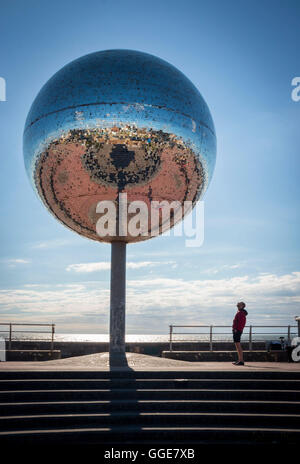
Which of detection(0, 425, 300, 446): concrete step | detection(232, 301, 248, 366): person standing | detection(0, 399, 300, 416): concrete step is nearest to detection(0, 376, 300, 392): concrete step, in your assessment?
detection(0, 399, 300, 416): concrete step

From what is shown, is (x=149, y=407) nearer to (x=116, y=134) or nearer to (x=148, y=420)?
(x=148, y=420)

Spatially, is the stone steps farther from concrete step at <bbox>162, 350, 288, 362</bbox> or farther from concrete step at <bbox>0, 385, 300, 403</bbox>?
concrete step at <bbox>162, 350, 288, 362</bbox>

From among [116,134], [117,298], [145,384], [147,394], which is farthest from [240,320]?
[116,134]

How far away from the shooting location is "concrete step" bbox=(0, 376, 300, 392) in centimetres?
743

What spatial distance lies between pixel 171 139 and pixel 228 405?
5287 mm

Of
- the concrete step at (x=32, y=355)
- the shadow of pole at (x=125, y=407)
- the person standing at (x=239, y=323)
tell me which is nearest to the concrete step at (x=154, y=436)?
the shadow of pole at (x=125, y=407)

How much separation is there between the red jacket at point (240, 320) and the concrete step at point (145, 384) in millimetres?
2631

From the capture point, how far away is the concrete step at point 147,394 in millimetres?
7082

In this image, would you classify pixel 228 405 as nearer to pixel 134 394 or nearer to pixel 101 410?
pixel 134 394

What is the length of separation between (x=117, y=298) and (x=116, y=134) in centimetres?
410

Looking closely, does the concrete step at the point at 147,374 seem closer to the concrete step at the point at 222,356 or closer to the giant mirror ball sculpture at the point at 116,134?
the giant mirror ball sculpture at the point at 116,134

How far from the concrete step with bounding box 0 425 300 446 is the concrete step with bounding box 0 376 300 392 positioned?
1.32 metres

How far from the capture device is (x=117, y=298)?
10.8m
